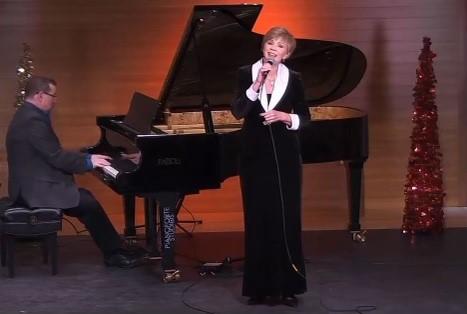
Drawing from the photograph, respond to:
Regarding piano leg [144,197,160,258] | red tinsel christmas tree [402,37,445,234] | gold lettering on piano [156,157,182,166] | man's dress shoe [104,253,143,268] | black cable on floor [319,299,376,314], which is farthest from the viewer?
red tinsel christmas tree [402,37,445,234]

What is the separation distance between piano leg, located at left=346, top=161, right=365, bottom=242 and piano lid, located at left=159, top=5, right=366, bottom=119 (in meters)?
0.56

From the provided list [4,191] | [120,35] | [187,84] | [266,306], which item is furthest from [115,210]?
[266,306]

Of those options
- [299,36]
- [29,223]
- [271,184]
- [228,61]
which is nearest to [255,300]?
[271,184]

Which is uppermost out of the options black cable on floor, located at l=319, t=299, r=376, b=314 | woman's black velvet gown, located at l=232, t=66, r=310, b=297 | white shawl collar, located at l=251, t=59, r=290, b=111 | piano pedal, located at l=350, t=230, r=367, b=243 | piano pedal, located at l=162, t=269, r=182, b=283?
white shawl collar, located at l=251, t=59, r=290, b=111

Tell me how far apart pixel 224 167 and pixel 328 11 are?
2.76 m

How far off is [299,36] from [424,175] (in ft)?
5.53

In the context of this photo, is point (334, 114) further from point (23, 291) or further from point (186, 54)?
point (23, 291)

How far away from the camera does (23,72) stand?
715 centimetres

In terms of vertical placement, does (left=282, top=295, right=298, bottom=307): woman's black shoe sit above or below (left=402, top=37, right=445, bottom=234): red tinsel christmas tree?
below

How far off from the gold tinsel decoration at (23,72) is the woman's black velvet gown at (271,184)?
2620mm

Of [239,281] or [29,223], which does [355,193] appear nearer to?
[239,281]

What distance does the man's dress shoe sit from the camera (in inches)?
243

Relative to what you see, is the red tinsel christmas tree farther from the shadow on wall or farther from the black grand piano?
the shadow on wall

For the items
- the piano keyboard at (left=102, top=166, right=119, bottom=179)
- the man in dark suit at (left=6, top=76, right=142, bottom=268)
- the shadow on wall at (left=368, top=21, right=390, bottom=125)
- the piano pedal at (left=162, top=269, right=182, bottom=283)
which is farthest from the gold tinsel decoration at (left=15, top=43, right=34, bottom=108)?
the shadow on wall at (left=368, top=21, right=390, bottom=125)
